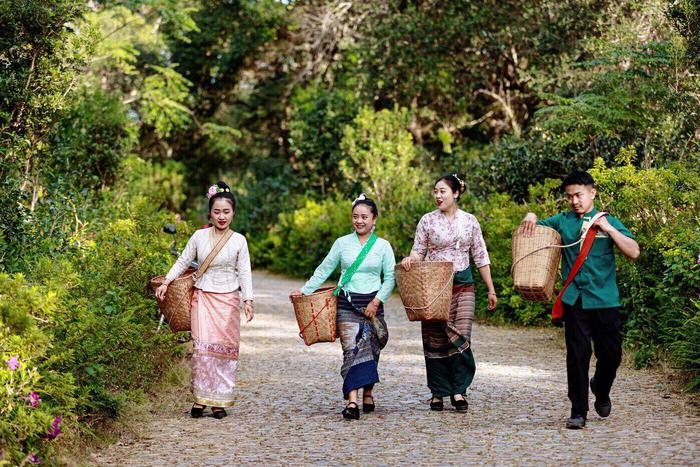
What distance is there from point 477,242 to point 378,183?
13771 mm

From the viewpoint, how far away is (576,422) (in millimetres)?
6445

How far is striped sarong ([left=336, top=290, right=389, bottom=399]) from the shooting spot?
7221 millimetres

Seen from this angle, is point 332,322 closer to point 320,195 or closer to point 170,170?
point 320,195

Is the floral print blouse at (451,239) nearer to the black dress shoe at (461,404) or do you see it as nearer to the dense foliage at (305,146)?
the black dress shoe at (461,404)

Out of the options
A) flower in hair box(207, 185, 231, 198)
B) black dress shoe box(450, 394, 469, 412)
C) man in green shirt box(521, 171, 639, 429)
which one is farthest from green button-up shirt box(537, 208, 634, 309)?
flower in hair box(207, 185, 231, 198)

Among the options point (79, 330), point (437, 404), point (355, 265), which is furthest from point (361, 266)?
point (79, 330)

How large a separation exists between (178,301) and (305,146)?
1746 centimetres

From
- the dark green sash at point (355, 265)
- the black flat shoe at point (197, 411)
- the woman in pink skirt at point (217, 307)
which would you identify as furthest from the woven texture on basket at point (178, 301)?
the dark green sash at point (355, 265)

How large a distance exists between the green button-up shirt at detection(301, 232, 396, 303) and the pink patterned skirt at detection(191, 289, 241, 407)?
66cm

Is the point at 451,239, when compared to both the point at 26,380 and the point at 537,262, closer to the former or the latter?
the point at 537,262

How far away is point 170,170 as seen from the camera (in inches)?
1321

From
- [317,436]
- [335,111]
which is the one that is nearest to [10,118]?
[317,436]

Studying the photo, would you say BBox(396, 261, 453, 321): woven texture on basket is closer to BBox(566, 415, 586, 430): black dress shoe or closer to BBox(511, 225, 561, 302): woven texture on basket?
BBox(511, 225, 561, 302): woven texture on basket

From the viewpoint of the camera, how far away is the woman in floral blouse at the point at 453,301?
7.26 meters
